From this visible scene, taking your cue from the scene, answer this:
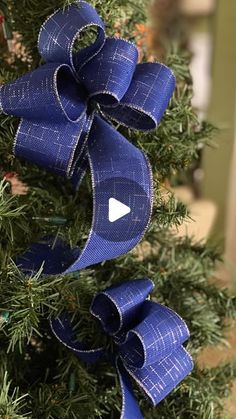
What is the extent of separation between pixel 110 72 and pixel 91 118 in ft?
0.13

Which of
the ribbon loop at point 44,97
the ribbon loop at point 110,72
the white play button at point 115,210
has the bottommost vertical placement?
the white play button at point 115,210

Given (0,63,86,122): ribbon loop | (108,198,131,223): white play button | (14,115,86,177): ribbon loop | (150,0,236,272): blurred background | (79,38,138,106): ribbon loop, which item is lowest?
(150,0,236,272): blurred background

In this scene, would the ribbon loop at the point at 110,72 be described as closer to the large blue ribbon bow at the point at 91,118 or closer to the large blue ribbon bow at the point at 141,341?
the large blue ribbon bow at the point at 91,118

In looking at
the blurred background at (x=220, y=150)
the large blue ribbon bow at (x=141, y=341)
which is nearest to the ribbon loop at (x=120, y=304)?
the large blue ribbon bow at (x=141, y=341)

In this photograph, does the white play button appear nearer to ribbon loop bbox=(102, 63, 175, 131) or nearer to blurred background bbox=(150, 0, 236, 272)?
ribbon loop bbox=(102, 63, 175, 131)

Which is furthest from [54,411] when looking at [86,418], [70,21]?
[70,21]

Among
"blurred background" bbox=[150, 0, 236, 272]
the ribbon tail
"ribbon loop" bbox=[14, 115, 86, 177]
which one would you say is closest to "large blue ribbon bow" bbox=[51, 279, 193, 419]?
the ribbon tail

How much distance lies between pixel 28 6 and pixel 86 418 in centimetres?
30

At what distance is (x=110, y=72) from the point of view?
14.7 inches

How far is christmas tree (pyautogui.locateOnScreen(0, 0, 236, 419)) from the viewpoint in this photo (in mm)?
400

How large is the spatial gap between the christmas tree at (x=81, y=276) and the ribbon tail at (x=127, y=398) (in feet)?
0.09

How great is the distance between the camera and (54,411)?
0.41 metres

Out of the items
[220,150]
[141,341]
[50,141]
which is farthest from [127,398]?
[220,150]

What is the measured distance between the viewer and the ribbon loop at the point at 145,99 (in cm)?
38
